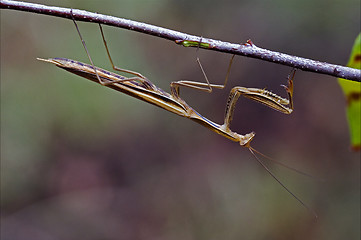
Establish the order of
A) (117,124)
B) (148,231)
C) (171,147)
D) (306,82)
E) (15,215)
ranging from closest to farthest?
(15,215)
(148,231)
(117,124)
(171,147)
(306,82)

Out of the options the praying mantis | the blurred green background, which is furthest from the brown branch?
the blurred green background

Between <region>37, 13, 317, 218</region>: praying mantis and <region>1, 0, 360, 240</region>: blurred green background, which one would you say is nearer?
<region>37, 13, 317, 218</region>: praying mantis

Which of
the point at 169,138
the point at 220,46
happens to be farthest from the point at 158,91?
the point at 169,138

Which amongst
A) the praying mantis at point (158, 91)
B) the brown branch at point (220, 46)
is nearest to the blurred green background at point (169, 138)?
the praying mantis at point (158, 91)

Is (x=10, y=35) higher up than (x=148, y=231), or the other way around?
(x=10, y=35)

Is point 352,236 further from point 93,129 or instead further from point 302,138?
point 93,129

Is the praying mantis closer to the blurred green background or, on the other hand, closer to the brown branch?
the brown branch

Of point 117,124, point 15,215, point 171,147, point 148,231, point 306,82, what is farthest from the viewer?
point 306,82

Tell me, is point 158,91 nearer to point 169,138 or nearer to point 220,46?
point 220,46

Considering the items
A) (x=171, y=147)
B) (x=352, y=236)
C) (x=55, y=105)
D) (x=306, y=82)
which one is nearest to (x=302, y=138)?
(x=306, y=82)
